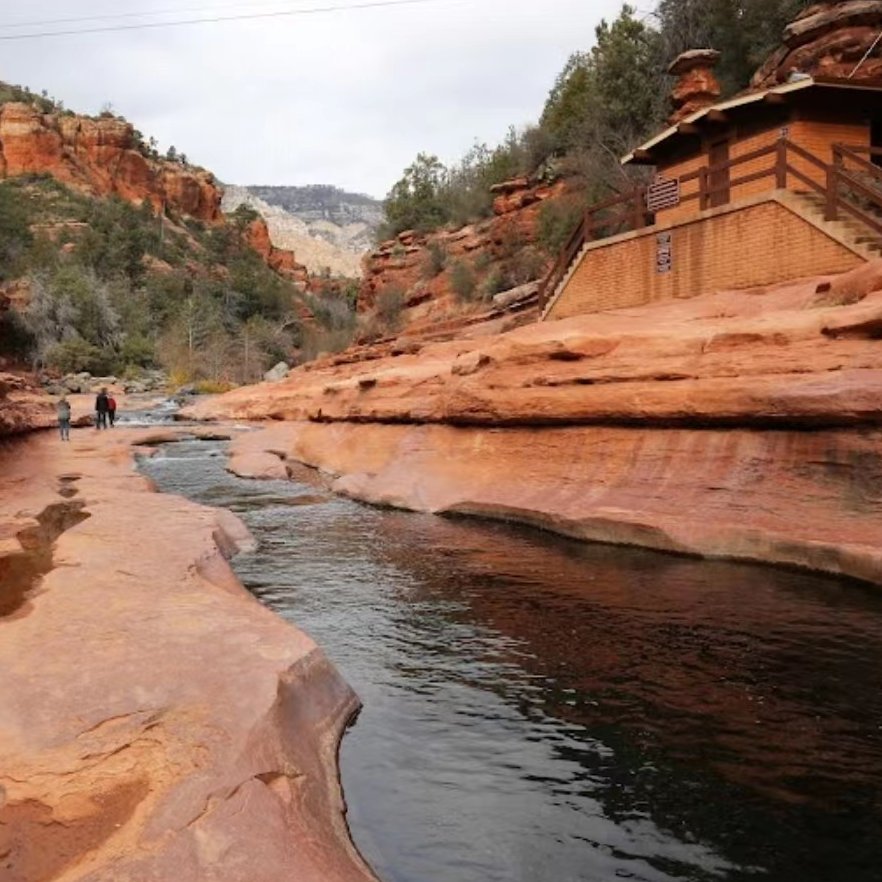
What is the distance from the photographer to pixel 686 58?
995 inches

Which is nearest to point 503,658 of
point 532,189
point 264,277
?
point 532,189

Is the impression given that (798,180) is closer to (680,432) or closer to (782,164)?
(782,164)

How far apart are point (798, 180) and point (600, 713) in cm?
1553

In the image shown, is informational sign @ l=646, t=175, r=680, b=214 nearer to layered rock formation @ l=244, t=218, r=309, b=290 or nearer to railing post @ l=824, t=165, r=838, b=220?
railing post @ l=824, t=165, r=838, b=220

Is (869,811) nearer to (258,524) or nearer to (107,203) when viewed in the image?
(258,524)

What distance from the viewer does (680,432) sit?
34.4 ft

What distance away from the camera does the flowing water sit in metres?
3.97

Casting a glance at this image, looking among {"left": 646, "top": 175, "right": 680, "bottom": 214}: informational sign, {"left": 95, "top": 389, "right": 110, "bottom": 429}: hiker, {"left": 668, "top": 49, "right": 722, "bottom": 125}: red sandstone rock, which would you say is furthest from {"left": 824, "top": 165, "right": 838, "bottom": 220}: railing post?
Result: {"left": 95, "top": 389, "right": 110, "bottom": 429}: hiker

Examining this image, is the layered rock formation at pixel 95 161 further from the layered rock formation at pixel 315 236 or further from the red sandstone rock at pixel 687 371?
the red sandstone rock at pixel 687 371

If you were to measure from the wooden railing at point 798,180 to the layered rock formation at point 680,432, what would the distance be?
1894 mm

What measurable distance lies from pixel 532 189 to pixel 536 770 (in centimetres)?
3350

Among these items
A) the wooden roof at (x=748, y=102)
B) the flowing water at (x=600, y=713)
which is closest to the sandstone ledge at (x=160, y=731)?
the flowing water at (x=600, y=713)

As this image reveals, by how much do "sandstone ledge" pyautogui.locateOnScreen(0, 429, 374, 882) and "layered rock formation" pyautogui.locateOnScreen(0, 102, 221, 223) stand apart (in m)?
91.5

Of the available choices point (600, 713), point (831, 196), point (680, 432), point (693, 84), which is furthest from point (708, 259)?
point (600, 713)
